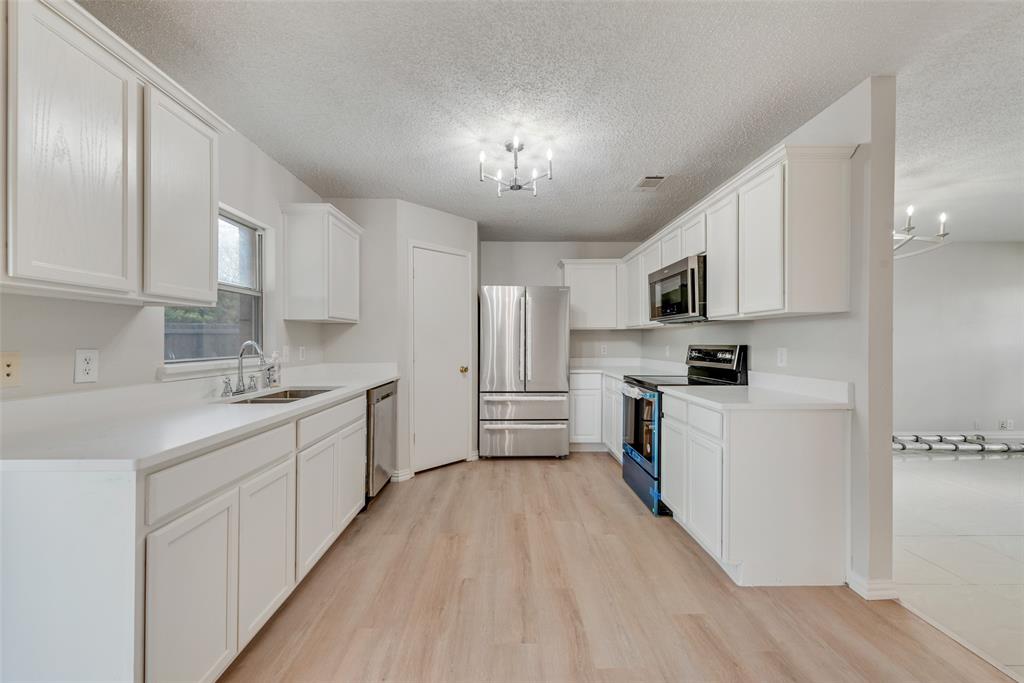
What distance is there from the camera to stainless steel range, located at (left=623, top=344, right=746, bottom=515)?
10.1 feet

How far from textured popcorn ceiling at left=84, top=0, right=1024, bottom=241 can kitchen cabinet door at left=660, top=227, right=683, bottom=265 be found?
47 cm

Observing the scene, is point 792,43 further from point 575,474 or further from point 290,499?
point 575,474

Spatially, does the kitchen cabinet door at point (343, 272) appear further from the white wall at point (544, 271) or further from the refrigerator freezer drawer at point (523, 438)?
the white wall at point (544, 271)

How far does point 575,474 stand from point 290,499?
2.68 meters

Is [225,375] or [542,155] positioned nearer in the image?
[225,375]

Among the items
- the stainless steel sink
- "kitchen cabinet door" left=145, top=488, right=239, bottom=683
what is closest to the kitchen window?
the stainless steel sink

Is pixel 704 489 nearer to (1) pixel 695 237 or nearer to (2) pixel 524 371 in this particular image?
(1) pixel 695 237

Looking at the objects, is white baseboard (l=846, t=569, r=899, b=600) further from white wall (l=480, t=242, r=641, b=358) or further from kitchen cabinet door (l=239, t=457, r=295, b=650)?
white wall (l=480, t=242, r=641, b=358)

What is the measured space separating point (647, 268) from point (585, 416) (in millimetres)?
1770

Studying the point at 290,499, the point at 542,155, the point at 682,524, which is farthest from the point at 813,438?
the point at 290,499

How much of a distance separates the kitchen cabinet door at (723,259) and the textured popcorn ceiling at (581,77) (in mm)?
459

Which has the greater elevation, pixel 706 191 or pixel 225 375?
pixel 706 191

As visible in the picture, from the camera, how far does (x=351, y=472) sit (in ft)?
9.11

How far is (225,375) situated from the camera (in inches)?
98.7
